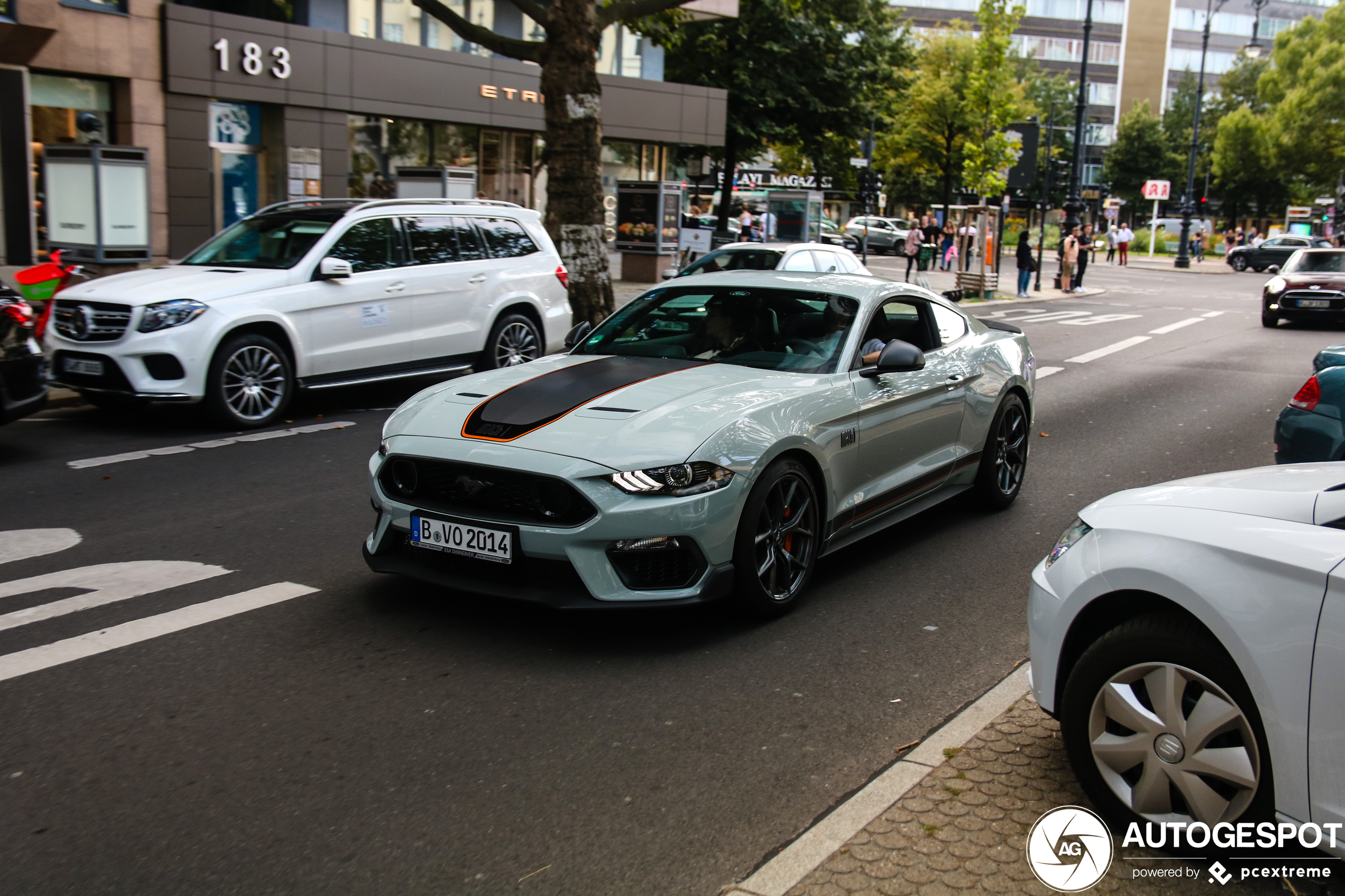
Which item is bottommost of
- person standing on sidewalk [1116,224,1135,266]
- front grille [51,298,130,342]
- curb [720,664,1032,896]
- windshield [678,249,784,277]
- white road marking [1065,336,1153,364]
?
curb [720,664,1032,896]

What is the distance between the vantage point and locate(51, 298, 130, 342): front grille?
936 centimetres

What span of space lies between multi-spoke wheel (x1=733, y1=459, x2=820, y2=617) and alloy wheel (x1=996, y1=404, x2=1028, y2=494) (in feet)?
7.84

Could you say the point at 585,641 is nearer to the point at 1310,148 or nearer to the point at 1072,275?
the point at 1072,275

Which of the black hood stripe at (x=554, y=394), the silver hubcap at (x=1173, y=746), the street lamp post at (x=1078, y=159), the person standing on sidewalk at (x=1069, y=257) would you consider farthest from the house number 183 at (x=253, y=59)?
the silver hubcap at (x=1173, y=746)

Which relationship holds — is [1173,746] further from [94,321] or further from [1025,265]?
[1025,265]

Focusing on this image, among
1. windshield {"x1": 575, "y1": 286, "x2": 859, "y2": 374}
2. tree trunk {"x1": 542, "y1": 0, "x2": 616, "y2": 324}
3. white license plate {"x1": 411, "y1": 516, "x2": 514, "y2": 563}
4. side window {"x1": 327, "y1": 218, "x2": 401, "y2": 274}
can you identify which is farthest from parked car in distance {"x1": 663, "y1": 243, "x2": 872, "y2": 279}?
white license plate {"x1": 411, "y1": 516, "x2": 514, "y2": 563}

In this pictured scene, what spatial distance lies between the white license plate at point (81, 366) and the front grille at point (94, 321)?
0.16 meters

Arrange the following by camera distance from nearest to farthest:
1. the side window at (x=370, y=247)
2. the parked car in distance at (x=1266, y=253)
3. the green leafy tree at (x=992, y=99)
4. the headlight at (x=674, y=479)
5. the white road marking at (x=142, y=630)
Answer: the white road marking at (x=142, y=630), the headlight at (x=674, y=479), the side window at (x=370, y=247), the green leafy tree at (x=992, y=99), the parked car in distance at (x=1266, y=253)

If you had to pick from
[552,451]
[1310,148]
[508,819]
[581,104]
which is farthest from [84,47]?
[1310,148]

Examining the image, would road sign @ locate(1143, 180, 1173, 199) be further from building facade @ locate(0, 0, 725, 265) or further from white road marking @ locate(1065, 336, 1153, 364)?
white road marking @ locate(1065, 336, 1153, 364)

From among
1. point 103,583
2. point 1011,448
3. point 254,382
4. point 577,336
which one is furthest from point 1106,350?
point 103,583

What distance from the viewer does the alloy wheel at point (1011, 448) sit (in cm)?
752

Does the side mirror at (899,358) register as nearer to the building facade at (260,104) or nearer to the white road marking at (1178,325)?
the building facade at (260,104)

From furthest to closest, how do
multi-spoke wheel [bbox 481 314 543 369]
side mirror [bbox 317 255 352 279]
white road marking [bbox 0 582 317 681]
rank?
multi-spoke wheel [bbox 481 314 543 369], side mirror [bbox 317 255 352 279], white road marking [bbox 0 582 317 681]
